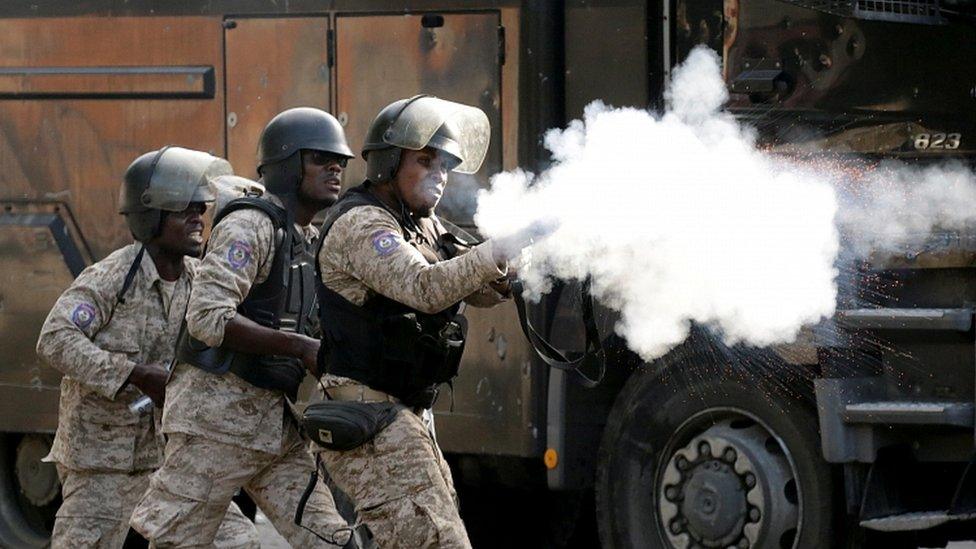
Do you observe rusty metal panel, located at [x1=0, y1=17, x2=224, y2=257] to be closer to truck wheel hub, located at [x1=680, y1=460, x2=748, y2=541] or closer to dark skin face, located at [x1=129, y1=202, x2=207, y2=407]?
dark skin face, located at [x1=129, y1=202, x2=207, y2=407]

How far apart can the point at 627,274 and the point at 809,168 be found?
1154 mm

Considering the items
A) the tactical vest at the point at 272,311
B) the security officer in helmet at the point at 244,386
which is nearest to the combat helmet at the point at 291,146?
the security officer in helmet at the point at 244,386

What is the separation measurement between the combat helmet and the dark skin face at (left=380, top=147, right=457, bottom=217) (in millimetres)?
1048

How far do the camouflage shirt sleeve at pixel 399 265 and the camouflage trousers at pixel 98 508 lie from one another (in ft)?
5.94

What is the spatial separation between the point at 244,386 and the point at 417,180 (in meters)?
1.13

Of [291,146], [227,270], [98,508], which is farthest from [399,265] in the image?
[98,508]

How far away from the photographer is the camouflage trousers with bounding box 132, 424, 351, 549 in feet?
20.9

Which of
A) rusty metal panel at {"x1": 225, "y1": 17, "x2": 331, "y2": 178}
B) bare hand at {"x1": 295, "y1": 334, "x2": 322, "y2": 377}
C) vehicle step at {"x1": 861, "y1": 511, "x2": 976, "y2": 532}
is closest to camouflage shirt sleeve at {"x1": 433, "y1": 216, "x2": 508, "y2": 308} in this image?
bare hand at {"x1": 295, "y1": 334, "x2": 322, "y2": 377}

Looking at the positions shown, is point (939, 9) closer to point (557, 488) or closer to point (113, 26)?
point (557, 488)

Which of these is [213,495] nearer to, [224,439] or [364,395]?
[224,439]

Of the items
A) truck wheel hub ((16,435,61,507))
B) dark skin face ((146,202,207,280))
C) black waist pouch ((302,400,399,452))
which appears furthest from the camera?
truck wheel hub ((16,435,61,507))

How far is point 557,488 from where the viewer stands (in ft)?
24.9

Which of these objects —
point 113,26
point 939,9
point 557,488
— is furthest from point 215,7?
point 939,9

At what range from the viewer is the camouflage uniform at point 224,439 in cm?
627
